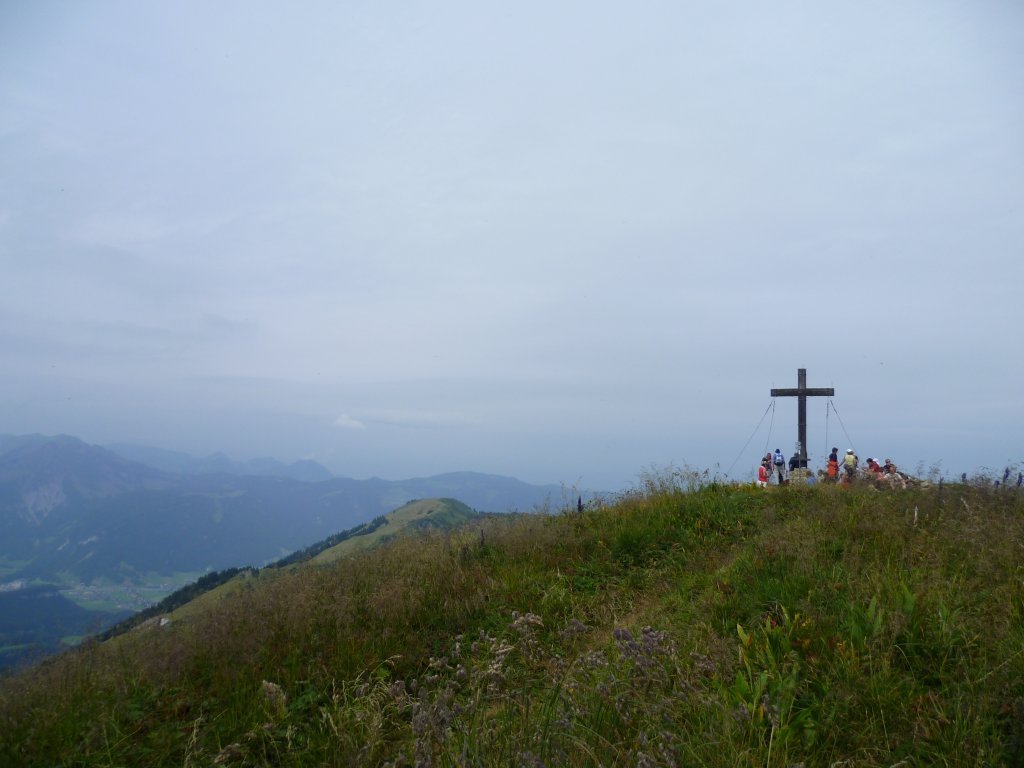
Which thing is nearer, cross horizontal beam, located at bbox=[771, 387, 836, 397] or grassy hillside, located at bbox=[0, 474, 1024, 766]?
grassy hillside, located at bbox=[0, 474, 1024, 766]

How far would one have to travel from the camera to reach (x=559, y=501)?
A: 11.2m

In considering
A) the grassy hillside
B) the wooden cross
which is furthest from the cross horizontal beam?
the grassy hillside

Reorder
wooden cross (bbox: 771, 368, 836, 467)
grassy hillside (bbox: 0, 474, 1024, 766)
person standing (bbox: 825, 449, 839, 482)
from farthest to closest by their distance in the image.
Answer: wooden cross (bbox: 771, 368, 836, 467) < person standing (bbox: 825, 449, 839, 482) < grassy hillside (bbox: 0, 474, 1024, 766)

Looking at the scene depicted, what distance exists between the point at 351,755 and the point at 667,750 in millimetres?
2058

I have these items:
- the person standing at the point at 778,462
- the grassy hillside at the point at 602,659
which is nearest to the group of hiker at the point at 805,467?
the person standing at the point at 778,462

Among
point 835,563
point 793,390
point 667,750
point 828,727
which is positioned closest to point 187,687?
point 667,750

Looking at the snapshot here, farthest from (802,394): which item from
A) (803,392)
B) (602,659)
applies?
(602,659)

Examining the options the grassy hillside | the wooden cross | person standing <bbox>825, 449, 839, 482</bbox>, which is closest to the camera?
the grassy hillside

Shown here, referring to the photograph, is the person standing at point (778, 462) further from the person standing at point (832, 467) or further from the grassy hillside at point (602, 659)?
the grassy hillside at point (602, 659)

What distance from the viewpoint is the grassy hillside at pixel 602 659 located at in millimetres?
3002

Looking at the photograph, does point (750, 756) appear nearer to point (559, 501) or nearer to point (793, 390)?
point (559, 501)

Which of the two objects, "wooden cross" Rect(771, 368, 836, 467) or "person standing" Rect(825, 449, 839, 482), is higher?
"wooden cross" Rect(771, 368, 836, 467)

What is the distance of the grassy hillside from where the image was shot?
9.85ft

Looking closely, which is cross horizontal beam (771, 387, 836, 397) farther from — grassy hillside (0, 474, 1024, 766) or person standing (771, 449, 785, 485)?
grassy hillside (0, 474, 1024, 766)
